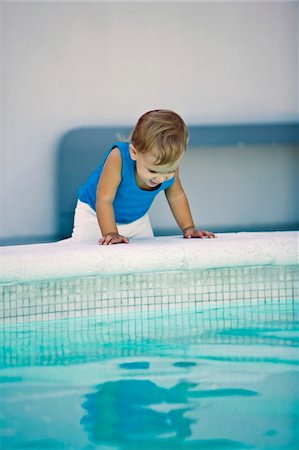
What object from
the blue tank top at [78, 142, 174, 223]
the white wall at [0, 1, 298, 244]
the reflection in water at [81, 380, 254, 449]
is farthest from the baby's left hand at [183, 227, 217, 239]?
the white wall at [0, 1, 298, 244]

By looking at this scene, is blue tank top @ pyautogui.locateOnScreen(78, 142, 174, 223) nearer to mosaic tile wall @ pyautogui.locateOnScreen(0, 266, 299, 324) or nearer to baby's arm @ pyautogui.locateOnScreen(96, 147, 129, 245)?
baby's arm @ pyautogui.locateOnScreen(96, 147, 129, 245)

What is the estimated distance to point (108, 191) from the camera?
3785 millimetres

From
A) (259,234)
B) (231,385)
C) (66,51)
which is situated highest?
(66,51)

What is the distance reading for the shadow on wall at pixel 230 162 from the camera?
20.9 feet

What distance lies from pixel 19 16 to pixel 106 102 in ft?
3.20

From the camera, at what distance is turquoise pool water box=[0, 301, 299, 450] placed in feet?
5.89

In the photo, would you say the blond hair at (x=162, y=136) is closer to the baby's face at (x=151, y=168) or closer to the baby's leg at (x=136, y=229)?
the baby's face at (x=151, y=168)

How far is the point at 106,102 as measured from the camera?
21.8ft

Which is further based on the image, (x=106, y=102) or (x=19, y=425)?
(x=106, y=102)

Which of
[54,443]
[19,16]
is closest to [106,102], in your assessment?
[19,16]

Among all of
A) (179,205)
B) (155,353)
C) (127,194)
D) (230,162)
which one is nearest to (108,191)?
(127,194)

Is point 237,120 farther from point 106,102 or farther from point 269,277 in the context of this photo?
point 269,277

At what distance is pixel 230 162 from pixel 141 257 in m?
3.85

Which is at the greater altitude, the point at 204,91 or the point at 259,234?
the point at 204,91
